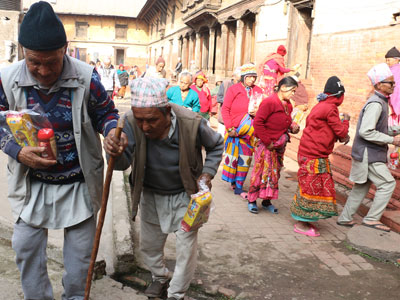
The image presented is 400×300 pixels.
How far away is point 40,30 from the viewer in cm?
218

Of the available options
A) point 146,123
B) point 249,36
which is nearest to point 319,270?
point 146,123

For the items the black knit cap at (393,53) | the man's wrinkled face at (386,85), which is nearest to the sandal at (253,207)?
the man's wrinkled face at (386,85)

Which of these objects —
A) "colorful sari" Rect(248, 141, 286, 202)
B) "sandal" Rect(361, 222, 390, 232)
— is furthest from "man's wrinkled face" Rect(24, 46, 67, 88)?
"sandal" Rect(361, 222, 390, 232)

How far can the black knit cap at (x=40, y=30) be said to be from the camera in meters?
2.18

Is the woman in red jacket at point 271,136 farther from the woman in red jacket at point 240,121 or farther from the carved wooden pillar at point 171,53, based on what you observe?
the carved wooden pillar at point 171,53

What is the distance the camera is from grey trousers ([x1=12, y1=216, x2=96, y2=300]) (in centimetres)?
250

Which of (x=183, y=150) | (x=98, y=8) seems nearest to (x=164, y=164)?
(x=183, y=150)

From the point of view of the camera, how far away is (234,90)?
19.6ft

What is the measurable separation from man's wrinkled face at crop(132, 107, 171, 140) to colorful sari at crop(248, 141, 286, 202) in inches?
105

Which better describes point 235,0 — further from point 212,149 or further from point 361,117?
point 212,149

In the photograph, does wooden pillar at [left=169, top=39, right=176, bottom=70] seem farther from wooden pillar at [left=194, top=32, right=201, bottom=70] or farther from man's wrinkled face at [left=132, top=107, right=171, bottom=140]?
man's wrinkled face at [left=132, top=107, right=171, bottom=140]

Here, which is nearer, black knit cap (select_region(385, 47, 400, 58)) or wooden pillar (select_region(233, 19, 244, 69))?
black knit cap (select_region(385, 47, 400, 58))

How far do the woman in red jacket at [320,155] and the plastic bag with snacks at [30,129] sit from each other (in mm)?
3100

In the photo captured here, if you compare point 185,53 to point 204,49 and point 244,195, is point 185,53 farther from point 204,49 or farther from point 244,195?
point 244,195
